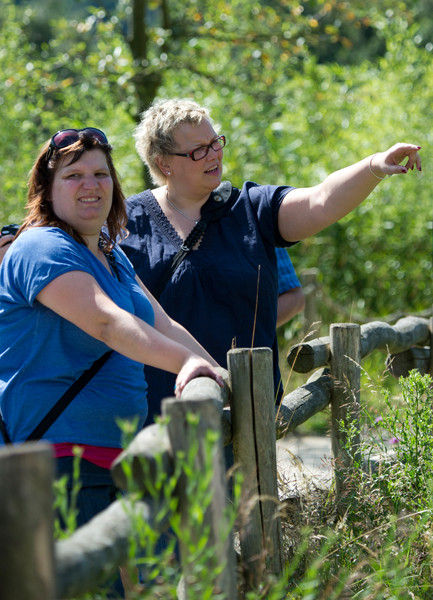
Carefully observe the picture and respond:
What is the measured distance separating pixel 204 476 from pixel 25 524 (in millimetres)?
542

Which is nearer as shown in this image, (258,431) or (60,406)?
(60,406)

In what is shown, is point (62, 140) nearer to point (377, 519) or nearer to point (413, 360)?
point (377, 519)

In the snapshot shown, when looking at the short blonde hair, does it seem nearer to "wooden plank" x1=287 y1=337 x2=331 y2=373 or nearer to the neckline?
the neckline

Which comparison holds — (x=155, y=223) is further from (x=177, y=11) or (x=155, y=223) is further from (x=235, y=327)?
(x=177, y=11)

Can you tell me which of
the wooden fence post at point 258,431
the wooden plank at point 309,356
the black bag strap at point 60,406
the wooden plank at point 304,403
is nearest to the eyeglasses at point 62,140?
the black bag strap at point 60,406

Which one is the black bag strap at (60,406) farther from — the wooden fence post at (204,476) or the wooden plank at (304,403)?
the wooden plank at (304,403)

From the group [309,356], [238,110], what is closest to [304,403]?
[309,356]

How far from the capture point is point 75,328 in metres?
2.21

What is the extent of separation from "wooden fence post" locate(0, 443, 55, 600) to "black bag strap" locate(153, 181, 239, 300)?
198 centimetres

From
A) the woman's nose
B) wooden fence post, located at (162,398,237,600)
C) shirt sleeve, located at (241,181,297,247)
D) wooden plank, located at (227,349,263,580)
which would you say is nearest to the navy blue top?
shirt sleeve, located at (241,181,297,247)

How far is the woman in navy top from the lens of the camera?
3.11 metres

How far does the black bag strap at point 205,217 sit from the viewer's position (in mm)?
3182

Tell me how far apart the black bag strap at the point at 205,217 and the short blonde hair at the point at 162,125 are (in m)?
0.26

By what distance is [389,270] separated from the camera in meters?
9.22
